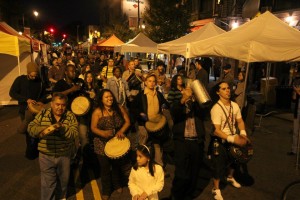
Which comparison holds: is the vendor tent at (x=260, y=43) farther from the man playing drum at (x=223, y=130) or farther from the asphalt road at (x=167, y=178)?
the man playing drum at (x=223, y=130)

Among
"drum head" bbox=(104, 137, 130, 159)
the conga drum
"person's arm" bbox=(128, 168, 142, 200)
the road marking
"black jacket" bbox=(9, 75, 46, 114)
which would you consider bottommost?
the road marking

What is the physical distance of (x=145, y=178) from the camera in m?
3.40

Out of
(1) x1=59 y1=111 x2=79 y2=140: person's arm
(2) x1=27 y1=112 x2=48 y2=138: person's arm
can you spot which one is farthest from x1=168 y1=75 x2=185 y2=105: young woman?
(2) x1=27 y1=112 x2=48 y2=138: person's arm

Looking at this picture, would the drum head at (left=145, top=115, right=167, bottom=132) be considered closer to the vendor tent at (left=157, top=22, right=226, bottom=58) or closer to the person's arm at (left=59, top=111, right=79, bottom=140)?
the person's arm at (left=59, top=111, right=79, bottom=140)

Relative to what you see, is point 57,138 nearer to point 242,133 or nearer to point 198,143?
point 198,143

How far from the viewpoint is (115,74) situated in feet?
23.1

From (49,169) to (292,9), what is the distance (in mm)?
15502

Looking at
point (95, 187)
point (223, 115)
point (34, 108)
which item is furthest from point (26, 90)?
point (223, 115)

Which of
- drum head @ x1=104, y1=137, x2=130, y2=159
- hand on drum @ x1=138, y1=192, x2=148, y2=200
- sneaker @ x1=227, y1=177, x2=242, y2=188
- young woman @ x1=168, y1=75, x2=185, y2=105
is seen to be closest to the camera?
hand on drum @ x1=138, y1=192, x2=148, y2=200

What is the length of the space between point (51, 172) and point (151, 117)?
1.88 metres

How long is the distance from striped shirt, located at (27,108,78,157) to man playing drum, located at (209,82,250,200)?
2.08 metres

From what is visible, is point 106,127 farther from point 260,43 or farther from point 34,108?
point 260,43

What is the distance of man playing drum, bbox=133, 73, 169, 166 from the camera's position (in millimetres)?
4895

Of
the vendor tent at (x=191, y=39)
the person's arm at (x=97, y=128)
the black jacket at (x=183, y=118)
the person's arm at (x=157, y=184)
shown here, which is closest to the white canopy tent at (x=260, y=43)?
the vendor tent at (x=191, y=39)
